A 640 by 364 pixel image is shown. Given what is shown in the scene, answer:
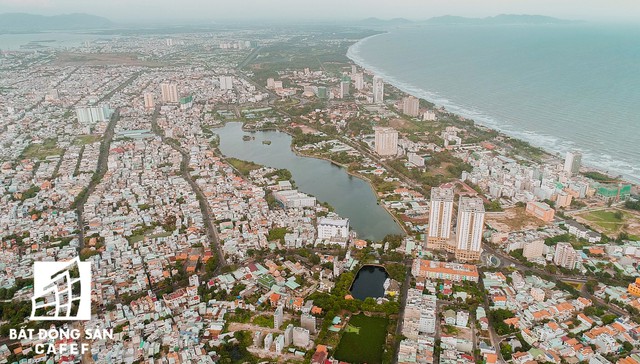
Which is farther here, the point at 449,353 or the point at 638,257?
the point at 638,257

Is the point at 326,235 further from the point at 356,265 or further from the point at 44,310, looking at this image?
the point at 44,310

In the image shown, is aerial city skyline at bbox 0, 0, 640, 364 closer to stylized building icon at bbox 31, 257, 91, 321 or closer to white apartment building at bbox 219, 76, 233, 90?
stylized building icon at bbox 31, 257, 91, 321

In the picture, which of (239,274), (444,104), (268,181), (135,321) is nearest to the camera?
(135,321)

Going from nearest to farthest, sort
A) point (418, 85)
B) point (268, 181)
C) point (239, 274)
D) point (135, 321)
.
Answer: point (135, 321)
point (239, 274)
point (268, 181)
point (418, 85)

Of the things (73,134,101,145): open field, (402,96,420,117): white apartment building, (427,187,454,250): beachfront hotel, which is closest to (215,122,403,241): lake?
(427,187,454,250): beachfront hotel

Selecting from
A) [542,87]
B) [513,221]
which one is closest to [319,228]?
[513,221]

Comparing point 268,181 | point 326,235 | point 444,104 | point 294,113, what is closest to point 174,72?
point 294,113

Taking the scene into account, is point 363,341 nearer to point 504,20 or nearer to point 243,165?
point 243,165
